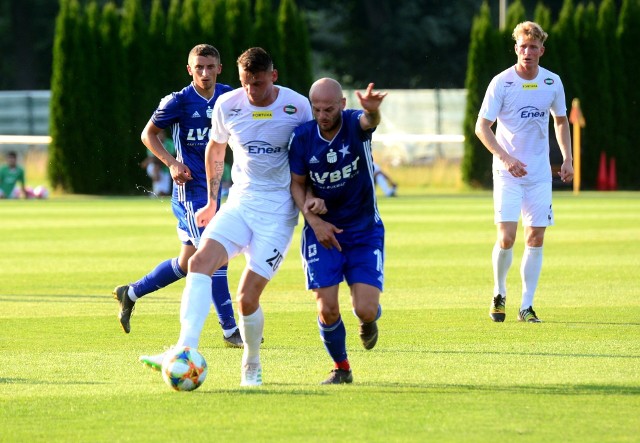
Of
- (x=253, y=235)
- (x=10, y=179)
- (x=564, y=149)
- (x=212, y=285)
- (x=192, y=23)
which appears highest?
(x=192, y=23)

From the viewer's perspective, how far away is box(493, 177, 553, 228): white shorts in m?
11.3

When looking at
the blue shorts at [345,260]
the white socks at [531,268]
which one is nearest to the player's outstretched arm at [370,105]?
the blue shorts at [345,260]

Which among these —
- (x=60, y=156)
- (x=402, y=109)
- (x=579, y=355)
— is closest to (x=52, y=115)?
(x=60, y=156)

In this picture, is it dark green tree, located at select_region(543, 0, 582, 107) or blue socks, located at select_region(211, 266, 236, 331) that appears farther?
dark green tree, located at select_region(543, 0, 582, 107)

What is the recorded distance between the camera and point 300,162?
7.75m

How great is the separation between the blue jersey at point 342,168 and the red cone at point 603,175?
105 ft

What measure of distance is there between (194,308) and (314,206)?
888mm

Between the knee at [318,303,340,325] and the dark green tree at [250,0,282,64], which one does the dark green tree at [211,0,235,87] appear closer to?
the dark green tree at [250,0,282,64]

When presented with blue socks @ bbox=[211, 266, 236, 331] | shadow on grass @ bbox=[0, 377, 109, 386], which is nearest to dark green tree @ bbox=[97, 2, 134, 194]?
blue socks @ bbox=[211, 266, 236, 331]

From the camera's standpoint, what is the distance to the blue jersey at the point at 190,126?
10.0 metres

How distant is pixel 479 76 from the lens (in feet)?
126

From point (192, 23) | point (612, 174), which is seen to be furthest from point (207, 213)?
point (612, 174)

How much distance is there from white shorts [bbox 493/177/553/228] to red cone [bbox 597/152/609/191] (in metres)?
28.4

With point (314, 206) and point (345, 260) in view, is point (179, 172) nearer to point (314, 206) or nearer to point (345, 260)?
point (345, 260)
